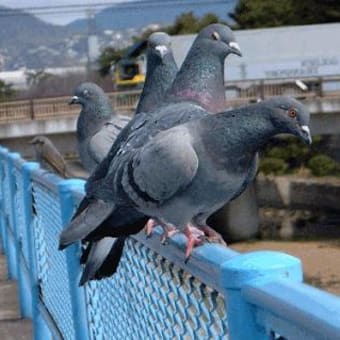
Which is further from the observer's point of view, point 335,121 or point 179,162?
point 335,121

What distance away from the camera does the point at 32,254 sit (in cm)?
630

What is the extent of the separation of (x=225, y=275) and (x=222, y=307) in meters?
0.24

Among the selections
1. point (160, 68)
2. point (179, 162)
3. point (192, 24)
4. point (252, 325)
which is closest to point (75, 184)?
point (160, 68)

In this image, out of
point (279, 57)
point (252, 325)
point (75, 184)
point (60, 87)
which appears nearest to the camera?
point (252, 325)

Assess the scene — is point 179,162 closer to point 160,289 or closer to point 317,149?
point 160,289

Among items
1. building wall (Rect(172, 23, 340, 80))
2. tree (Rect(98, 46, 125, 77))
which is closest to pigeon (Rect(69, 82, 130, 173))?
building wall (Rect(172, 23, 340, 80))

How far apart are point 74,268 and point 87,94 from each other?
2915 millimetres

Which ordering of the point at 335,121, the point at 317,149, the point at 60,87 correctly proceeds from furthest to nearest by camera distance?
Result: the point at 60,87 < the point at 317,149 < the point at 335,121

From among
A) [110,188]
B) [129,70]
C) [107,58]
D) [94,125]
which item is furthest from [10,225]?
[107,58]

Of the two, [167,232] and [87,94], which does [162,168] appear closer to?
[167,232]

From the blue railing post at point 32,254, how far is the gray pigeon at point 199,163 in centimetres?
285

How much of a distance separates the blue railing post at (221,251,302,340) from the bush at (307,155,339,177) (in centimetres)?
4362

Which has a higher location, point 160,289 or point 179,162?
point 179,162

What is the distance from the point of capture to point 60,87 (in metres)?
93.3
